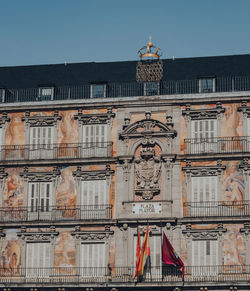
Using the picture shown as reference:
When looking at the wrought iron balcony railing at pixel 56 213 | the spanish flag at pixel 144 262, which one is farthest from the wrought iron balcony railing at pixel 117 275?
the wrought iron balcony railing at pixel 56 213

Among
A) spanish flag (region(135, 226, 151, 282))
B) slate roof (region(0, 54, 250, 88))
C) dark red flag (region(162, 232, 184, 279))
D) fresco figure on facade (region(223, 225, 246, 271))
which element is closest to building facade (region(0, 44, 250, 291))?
fresco figure on facade (region(223, 225, 246, 271))

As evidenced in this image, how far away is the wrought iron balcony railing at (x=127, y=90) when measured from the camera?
6184 cm

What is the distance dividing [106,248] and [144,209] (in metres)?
3.67

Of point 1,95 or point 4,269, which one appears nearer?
point 4,269

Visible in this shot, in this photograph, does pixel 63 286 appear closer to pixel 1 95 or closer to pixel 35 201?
pixel 35 201

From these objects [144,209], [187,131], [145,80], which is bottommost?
[144,209]

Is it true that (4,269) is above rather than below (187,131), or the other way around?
below

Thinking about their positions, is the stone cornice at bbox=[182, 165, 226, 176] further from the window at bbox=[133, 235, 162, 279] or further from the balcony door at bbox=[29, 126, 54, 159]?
the balcony door at bbox=[29, 126, 54, 159]

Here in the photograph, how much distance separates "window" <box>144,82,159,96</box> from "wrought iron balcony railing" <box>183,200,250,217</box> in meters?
8.65

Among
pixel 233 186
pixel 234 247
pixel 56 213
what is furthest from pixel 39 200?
pixel 234 247

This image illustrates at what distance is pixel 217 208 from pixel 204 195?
1273 mm

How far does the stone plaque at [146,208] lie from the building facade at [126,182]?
7cm

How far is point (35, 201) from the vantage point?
2395 inches

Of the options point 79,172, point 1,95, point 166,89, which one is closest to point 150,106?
point 166,89
